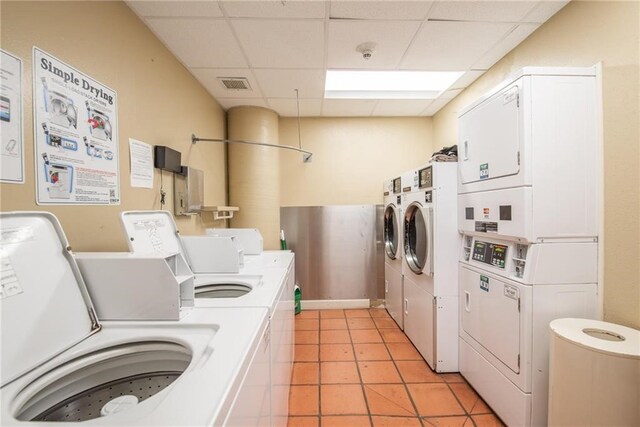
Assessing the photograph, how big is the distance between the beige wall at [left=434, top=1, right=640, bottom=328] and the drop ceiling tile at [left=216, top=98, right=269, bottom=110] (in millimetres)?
2907

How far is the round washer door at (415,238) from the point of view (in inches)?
107

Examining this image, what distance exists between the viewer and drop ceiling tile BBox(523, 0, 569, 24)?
1.86 metres

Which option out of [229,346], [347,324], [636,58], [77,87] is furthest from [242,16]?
[347,324]

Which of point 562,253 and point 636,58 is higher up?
point 636,58

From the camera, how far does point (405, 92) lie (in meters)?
3.40

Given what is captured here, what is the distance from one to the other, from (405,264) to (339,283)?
1295 mm

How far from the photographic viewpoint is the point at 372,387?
7.52 ft

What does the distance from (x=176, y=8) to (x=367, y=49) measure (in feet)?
4.61

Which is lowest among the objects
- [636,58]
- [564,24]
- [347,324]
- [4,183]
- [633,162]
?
[347,324]

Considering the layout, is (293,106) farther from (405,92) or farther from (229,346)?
(229,346)

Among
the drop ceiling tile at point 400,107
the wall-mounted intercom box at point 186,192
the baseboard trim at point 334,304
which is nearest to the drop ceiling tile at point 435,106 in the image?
the drop ceiling tile at point 400,107

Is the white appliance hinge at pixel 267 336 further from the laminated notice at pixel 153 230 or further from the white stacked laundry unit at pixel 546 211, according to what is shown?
the white stacked laundry unit at pixel 546 211

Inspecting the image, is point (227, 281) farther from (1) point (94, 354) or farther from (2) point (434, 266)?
(2) point (434, 266)

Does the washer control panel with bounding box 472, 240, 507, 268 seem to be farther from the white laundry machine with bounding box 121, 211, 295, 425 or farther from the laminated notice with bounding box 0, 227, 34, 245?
the laminated notice with bounding box 0, 227, 34, 245
